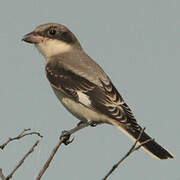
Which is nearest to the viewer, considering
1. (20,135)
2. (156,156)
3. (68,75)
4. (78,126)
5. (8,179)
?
(8,179)

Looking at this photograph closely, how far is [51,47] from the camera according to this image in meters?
6.49

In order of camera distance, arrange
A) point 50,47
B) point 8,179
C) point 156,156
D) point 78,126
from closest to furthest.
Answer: point 8,179 < point 156,156 < point 78,126 < point 50,47

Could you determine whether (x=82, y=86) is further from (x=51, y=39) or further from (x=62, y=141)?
(x=62, y=141)

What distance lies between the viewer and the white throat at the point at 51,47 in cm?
643

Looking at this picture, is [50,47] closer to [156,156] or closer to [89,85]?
[89,85]

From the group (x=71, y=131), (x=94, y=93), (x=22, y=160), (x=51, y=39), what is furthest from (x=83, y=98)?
(x=22, y=160)

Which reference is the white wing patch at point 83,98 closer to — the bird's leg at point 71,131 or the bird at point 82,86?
the bird at point 82,86

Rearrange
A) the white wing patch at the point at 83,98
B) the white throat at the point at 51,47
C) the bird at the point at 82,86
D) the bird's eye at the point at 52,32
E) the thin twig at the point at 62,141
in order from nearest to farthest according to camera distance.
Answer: the thin twig at the point at 62,141 < the bird at the point at 82,86 < the white wing patch at the point at 83,98 < the white throat at the point at 51,47 < the bird's eye at the point at 52,32

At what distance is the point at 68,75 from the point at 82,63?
299mm

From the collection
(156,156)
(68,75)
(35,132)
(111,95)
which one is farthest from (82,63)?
(35,132)

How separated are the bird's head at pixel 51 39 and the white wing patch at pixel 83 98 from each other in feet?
3.47

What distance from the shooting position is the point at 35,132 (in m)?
4.01

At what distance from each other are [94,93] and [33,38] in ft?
4.81

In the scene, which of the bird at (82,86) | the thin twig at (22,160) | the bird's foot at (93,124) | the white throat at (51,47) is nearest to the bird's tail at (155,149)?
the bird at (82,86)
